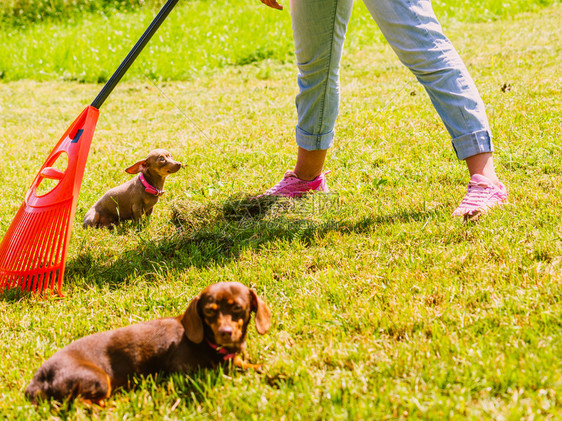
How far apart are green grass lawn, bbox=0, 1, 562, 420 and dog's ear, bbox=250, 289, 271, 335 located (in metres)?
0.11

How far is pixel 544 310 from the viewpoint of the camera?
195 centimetres

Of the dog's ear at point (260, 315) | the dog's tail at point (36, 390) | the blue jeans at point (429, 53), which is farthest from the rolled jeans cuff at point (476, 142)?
the dog's tail at point (36, 390)

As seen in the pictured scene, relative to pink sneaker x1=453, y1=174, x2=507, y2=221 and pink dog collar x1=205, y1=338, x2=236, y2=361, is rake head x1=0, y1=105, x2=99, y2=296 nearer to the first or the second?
pink dog collar x1=205, y1=338, x2=236, y2=361

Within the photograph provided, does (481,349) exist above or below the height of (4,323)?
above

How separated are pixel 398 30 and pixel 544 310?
1499 mm

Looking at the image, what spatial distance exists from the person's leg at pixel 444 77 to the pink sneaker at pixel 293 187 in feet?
3.08

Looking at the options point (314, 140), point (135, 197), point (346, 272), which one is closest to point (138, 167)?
point (135, 197)

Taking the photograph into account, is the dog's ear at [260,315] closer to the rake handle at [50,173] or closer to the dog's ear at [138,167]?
the rake handle at [50,173]

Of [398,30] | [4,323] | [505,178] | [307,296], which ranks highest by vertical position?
[398,30]

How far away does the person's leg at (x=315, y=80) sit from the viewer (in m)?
3.11

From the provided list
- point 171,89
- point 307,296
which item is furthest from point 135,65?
point 307,296

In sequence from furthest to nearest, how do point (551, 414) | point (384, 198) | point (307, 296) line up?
point (384, 198)
point (307, 296)
point (551, 414)

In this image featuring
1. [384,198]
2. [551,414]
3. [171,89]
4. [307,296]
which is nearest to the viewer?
[551,414]

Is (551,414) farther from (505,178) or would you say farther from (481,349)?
(505,178)
